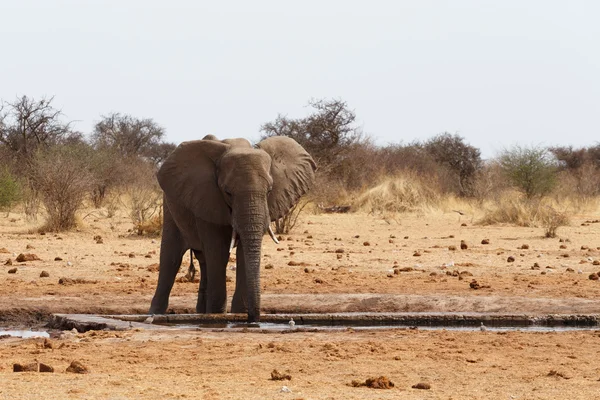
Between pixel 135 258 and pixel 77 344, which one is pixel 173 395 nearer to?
pixel 77 344

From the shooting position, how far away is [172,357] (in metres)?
7.68

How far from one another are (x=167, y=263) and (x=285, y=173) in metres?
1.56

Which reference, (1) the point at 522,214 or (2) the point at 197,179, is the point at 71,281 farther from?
(1) the point at 522,214

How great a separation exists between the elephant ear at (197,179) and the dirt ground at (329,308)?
1.53 metres

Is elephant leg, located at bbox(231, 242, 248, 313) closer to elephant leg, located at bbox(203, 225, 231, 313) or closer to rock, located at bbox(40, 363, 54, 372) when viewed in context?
elephant leg, located at bbox(203, 225, 231, 313)

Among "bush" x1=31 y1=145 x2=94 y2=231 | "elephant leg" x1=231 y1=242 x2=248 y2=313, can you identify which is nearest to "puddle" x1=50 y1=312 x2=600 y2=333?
"elephant leg" x1=231 y1=242 x2=248 y2=313

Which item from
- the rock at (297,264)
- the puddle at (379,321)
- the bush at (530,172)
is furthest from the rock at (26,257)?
the bush at (530,172)

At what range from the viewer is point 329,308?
11.5m

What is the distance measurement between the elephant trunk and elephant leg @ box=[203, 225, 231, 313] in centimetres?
52

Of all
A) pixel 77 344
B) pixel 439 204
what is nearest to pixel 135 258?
pixel 77 344

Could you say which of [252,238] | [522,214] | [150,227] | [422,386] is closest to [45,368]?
[422,386]

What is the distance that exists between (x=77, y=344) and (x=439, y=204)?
71.6ft

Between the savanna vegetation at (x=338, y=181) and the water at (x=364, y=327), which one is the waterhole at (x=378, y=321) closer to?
the water at (x=364, y=327)

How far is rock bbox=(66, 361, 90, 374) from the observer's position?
686cm
